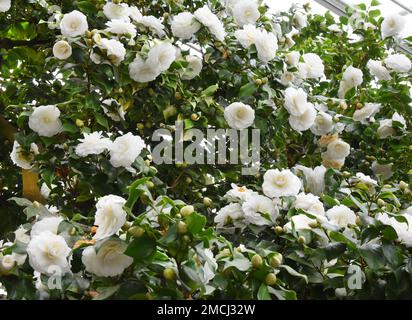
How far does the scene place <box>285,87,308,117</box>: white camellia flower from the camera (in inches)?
67.7

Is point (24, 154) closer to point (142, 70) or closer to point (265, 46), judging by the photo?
point (142, 70)

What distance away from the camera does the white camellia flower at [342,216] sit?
1267 millimetres

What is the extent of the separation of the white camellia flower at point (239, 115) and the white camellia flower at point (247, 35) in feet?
0.72

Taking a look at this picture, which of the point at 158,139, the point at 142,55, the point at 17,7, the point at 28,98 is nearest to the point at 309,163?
the point at 158,139

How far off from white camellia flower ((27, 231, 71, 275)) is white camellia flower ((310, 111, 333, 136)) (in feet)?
3.17

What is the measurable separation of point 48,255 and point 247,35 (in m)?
1.00

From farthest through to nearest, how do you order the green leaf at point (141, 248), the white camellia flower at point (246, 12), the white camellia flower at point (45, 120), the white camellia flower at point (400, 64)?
the white camellia flower at point (400, 64) < the white camellia flower at point (246, 12) < the white camellia flower at point (45, 120) < the green leaf at point (141, 248)

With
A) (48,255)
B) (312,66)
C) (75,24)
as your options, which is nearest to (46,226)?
(48,255)

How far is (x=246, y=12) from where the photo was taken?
6.41 ft

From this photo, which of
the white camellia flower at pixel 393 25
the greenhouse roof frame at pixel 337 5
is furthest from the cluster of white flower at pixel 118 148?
the greenhouse roof frame at pixel 337 5

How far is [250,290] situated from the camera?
1.02 meters

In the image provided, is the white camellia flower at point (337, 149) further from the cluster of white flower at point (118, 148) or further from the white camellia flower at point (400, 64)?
the cluster of white flower at point (118, 148)

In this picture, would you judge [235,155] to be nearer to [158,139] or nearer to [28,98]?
[158,139]
